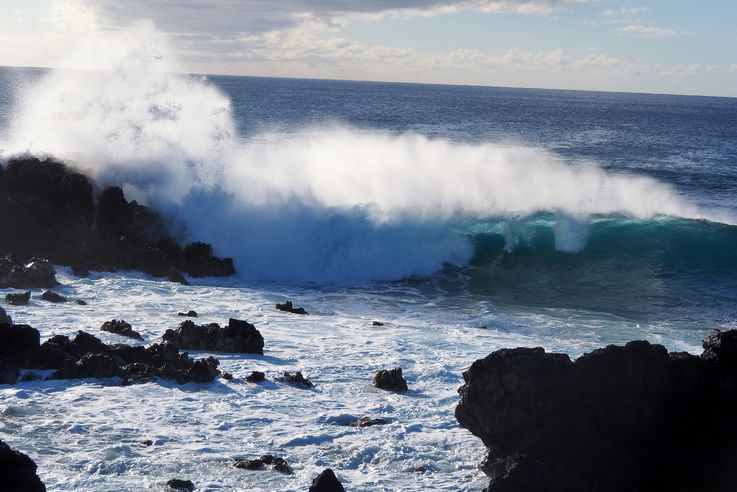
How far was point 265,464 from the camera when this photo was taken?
987 cm

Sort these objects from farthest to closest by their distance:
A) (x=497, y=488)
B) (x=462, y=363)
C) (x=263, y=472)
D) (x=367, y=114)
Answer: (x=367, y=114) < (x=462, y=363) < (x=263, y=472) < (x=497, y=488)

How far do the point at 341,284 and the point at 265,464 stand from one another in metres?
13.3

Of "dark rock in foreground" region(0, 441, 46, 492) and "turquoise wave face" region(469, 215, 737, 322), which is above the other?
"dark rock in foreground" region(0, 441, 46, 492)

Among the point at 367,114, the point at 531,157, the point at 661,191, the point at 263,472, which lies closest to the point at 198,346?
the point at 263,472

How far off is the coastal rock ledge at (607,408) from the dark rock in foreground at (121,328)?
7.17m

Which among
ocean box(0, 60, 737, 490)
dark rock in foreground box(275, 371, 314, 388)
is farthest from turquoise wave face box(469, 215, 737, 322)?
dark rock in foreground box(275, 371, 314, 388)

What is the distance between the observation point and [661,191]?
39.2 m

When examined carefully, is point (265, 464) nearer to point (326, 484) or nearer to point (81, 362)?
point (326, 484)

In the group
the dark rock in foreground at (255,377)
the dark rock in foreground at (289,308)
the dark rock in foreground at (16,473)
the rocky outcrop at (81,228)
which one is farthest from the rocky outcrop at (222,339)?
the rocky outcrop at (81,228)

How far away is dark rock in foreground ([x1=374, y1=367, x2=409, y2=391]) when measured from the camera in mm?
12805

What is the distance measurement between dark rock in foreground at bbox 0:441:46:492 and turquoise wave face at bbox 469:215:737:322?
15.4 meters

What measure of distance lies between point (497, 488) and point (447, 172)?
2490 centimetres

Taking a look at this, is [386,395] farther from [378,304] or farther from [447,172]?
[447,172]

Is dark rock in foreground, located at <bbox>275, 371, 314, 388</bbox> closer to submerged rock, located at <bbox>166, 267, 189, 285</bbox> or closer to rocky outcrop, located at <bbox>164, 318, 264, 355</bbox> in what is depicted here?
rocky outcrop, located at <bbox>164, 318, 264, 355</bbox>
